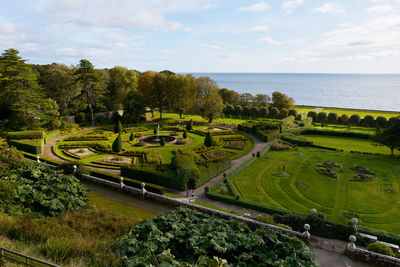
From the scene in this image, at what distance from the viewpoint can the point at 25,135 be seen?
38.6 m

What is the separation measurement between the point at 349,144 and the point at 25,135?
5515cm

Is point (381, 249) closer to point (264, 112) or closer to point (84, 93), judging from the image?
point (84, 93)

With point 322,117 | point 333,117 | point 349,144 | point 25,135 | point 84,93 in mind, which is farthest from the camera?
point 322,117

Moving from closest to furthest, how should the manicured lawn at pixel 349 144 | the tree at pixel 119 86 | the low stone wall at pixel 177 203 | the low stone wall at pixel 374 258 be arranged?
the low stone wall at pixel 374 258, the low stone wall at pixel 177 203, the manicured lawn at pixel 349 144, the tree at pixel 119 86

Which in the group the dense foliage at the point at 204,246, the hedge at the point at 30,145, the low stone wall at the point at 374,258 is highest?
the dense foliage at the point at 204,246

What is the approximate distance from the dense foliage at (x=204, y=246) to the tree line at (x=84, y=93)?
40037mm

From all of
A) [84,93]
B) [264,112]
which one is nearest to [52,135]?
[84,93]

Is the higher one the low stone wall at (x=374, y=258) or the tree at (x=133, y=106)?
the tree at (x=133, y=106)

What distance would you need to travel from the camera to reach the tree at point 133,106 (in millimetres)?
55562

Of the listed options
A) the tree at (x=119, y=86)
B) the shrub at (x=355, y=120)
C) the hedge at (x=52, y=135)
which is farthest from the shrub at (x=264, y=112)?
the hedge at (x=52, y=135)

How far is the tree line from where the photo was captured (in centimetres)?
4075

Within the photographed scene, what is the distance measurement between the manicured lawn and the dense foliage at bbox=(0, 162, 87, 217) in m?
40.6

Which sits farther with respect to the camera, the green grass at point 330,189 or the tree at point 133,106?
the tree at point 133,106

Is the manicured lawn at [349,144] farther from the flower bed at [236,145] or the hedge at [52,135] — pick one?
the hedge at [52,135]
